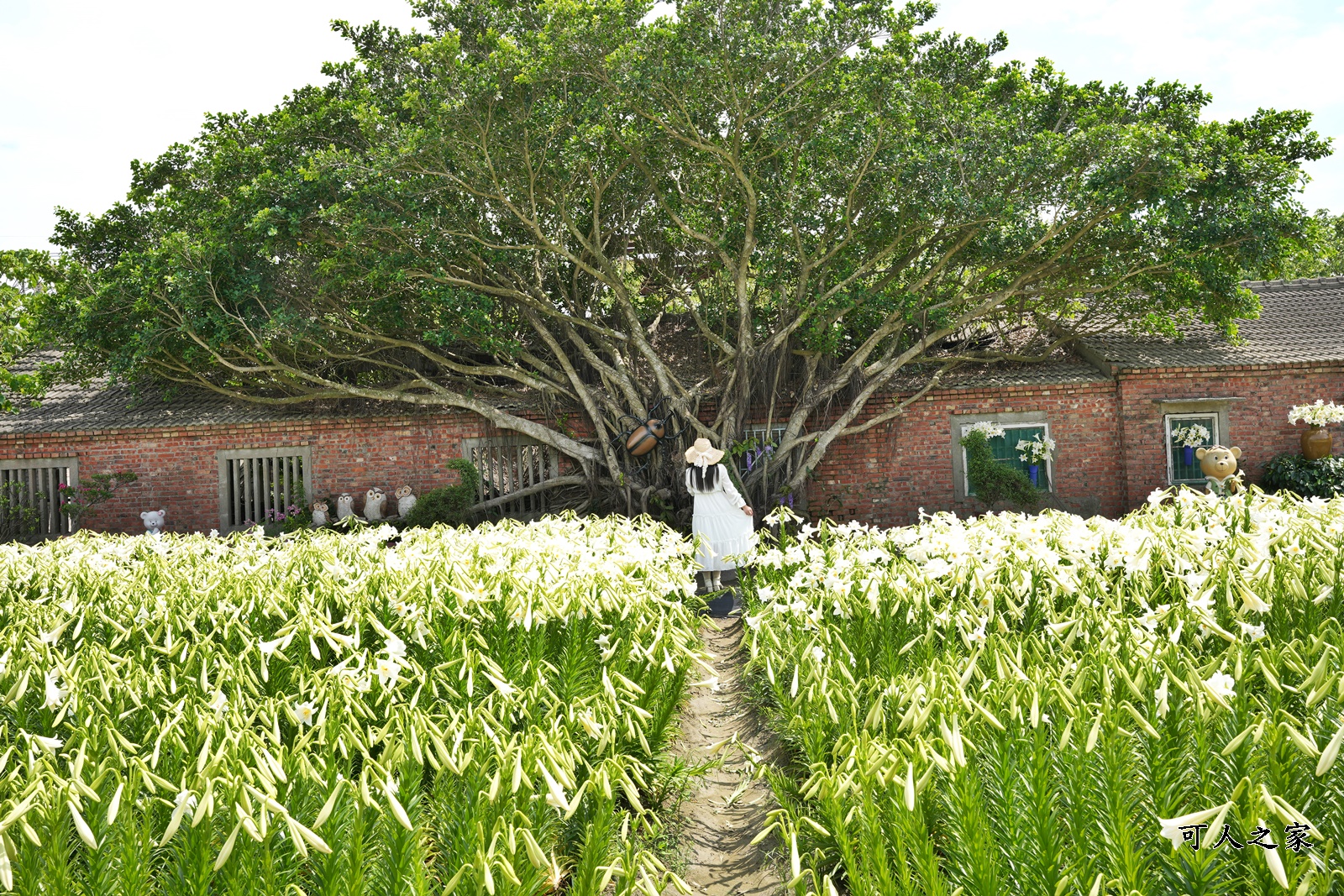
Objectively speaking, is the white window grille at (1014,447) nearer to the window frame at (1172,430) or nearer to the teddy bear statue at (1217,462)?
the window frame at (1172,430)

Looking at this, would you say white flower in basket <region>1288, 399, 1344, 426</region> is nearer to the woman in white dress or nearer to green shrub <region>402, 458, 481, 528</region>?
the woman in white dress

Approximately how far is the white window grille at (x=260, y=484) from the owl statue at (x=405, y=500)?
5.77 ft

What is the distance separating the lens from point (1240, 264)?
12.1 meters

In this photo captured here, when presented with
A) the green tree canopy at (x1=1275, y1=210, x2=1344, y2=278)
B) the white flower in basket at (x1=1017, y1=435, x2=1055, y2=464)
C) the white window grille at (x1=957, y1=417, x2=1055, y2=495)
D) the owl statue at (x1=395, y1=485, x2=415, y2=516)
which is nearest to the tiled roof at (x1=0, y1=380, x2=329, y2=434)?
the owl statue at (x1=395, y1=485, x2=415, y2=516)

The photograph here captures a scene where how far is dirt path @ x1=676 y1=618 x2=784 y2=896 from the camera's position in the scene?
3330 mm

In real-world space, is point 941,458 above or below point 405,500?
above

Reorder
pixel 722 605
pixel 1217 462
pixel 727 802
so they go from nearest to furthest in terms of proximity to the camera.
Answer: pixel 727 802, pixel 722 605, pixel 1217 462

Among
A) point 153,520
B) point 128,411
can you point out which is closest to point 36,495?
point 128,411

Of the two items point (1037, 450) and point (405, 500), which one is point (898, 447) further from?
point (405, 500)

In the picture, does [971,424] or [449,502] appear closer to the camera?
[449,502]

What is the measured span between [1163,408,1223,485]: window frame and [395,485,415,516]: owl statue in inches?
487

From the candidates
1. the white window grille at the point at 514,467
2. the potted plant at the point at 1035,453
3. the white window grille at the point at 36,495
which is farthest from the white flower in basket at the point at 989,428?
the white window grille at the point at 36,495

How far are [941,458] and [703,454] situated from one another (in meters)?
6.95

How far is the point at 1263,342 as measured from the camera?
15070mm
